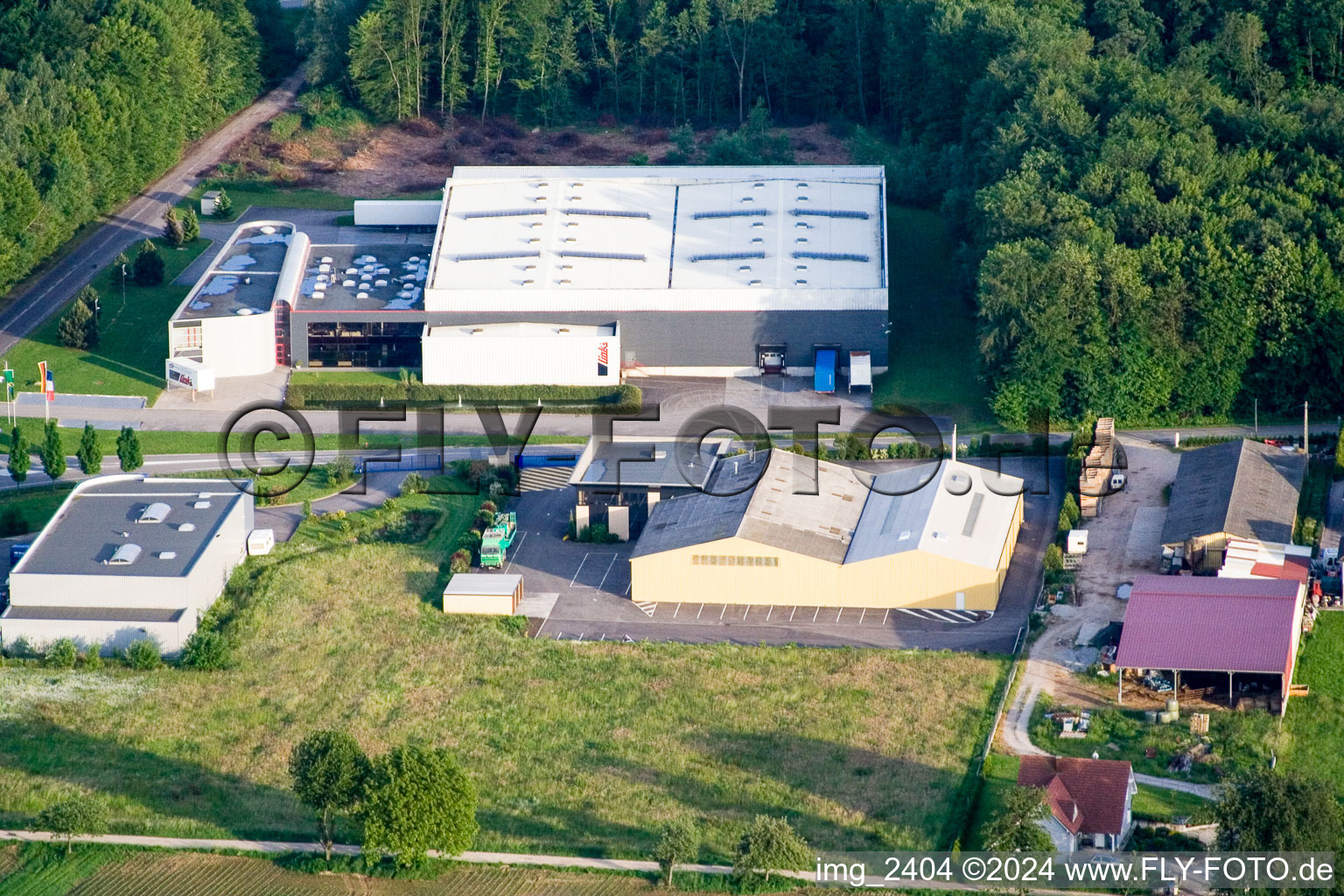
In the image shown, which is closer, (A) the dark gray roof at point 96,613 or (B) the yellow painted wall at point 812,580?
(A) the dark gray roof at point 96,613

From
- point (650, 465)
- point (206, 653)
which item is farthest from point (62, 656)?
point (650, 465)

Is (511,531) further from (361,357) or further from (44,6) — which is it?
(44,6)

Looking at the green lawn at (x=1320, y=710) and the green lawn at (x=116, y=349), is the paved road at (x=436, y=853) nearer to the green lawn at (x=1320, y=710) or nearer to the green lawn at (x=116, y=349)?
the green lawn at (x=1320, y=710)

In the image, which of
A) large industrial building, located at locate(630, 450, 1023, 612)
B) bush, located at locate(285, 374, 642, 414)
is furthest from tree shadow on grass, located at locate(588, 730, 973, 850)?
bush, located at locate(285, 374, 642, 414)

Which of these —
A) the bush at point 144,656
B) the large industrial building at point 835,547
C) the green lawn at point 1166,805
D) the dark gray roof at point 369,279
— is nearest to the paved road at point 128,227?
the dark gray roof at point 369,279

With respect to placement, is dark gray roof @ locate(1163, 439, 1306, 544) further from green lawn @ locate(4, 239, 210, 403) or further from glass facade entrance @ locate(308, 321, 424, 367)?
green lawn @ locate(4, 239, 210, 403)

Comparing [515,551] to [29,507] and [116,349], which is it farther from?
[116,349]
